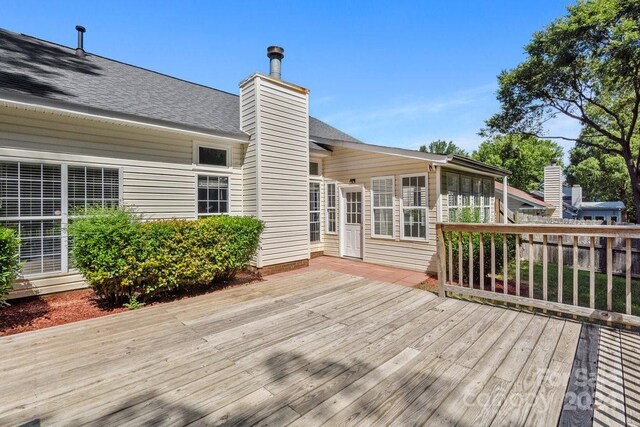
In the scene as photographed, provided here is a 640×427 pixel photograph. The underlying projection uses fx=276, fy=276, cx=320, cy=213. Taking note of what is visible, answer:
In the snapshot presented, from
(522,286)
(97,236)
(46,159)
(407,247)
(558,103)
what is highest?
(558,103)

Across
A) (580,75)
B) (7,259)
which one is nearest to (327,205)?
(7,259)

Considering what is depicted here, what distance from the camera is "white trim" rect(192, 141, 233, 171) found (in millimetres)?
6184

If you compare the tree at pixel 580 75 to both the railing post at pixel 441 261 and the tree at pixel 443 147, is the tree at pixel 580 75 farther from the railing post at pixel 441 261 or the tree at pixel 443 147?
the tree at pixel 443 147

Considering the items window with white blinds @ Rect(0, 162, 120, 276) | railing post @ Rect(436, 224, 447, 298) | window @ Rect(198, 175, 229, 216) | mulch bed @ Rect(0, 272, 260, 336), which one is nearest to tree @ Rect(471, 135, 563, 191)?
railing post @ Rect(436, 224, 447, 298)

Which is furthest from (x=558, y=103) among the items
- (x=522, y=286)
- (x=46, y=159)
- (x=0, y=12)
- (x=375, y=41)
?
(x=0, y=12)

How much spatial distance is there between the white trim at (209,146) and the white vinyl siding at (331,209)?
333cm

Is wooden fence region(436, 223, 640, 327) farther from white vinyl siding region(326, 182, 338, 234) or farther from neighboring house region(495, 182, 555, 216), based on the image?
neighboring house region(495, 182, 555, 216)

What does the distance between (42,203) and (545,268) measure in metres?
7.76

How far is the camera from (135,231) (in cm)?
420

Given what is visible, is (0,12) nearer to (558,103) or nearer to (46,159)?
(46,159)

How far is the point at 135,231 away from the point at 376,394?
4002 mm

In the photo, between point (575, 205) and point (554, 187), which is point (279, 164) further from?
point (575, 205)

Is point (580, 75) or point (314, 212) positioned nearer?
point (314, 212)

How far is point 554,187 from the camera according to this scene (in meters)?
19.7
